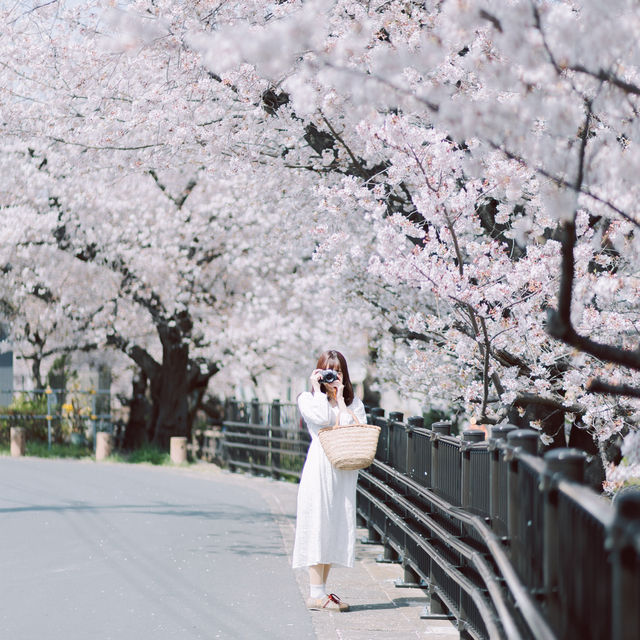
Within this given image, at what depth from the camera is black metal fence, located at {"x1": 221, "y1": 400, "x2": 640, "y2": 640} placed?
8.87 ft

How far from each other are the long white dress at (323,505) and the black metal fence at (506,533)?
50cm

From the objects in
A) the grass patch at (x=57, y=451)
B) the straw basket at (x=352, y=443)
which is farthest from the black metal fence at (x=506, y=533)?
the grass patch at (x=57, y=451)

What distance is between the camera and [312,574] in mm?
7289

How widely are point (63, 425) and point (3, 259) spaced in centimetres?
566

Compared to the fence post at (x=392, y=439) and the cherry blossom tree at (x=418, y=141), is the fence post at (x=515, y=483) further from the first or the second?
the fence post at (x=392, y=439)

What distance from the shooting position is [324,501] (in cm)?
731

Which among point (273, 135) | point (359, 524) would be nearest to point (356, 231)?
point (273, 135)

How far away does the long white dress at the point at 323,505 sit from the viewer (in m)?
7.24

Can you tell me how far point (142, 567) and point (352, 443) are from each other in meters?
2.67

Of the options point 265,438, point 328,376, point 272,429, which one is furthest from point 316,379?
point 265,438

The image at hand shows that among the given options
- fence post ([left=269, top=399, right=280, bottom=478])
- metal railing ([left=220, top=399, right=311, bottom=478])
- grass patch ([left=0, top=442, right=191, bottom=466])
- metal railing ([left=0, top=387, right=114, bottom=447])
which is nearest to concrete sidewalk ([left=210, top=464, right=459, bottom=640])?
metal railing ([left=220, top=399, right=311, bottom=478])

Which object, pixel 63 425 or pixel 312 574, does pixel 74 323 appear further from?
pixel 312 574

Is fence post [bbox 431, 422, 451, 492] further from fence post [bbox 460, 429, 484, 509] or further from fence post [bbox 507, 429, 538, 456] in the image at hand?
fence post [bbox 507, 429, 538, 456]

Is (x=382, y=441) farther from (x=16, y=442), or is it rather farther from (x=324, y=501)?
(x=16, y=442)
